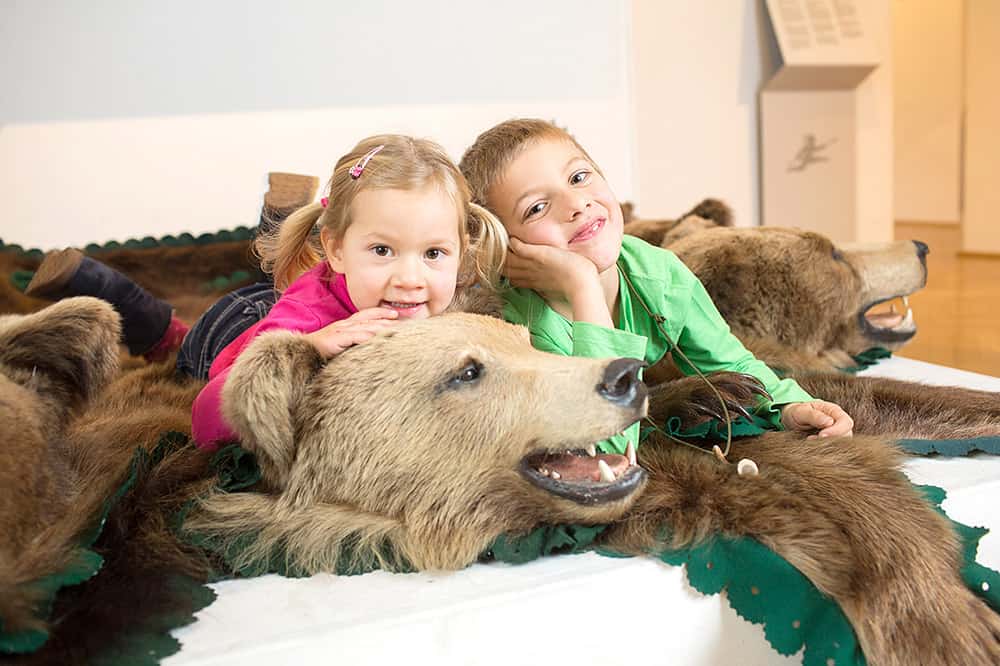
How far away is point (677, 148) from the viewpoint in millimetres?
4188

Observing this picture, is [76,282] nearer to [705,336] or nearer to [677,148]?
[705,336]

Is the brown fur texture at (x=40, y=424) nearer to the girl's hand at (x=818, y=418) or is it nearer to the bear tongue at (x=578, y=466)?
the bear tongue at (x=578, y=466)

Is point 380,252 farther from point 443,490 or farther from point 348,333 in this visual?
point 443,490

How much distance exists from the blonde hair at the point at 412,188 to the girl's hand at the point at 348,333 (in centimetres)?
19

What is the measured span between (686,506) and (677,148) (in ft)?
10.6

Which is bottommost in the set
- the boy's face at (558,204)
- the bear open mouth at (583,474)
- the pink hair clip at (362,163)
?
the bear open mouth at (583,474)

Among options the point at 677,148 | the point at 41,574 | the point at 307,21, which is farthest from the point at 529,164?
the point at 677,148

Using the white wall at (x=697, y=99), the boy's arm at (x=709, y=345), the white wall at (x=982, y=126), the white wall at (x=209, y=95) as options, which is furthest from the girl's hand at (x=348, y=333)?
the white wall at (x=982, y=126)

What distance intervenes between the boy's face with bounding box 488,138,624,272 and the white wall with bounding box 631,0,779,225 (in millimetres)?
2569

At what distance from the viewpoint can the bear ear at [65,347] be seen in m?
1.23

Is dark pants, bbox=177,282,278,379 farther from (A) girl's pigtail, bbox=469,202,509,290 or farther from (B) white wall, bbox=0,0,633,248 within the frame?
(B) white wall, bbox=0,0,633,248

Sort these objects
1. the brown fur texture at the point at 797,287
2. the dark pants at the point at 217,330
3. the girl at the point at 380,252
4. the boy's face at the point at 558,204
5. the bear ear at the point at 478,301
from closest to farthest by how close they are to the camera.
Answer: the girl at the point at 380,252 → the bear ear at the point at 478,301 → the boy's face at the point at 558,204 → the dark pants at the point at 217,330 → the brown fur texture at the point at 797,287

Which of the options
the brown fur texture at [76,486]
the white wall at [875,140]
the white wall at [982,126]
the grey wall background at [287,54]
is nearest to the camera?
the brown fur texture at [76,486]

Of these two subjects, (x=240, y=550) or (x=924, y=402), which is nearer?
(x=240, y=550)
